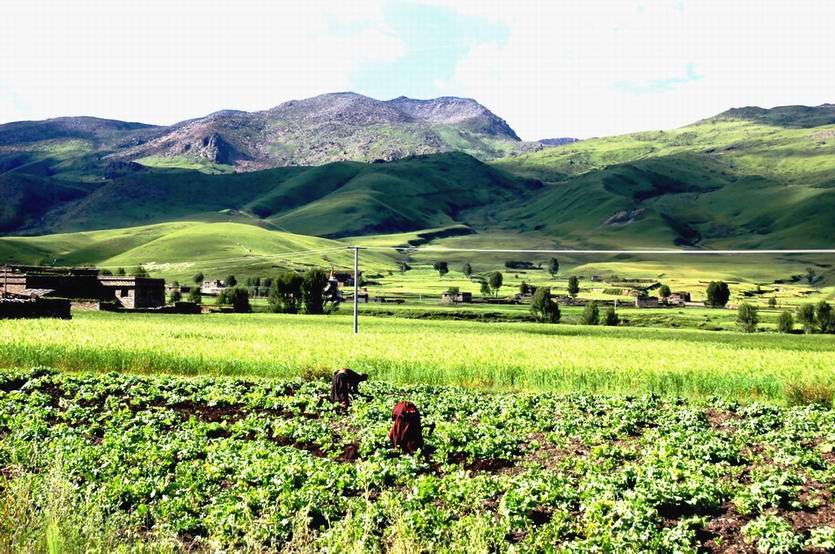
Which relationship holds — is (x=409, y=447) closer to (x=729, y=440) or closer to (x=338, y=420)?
(x=338, y=420)

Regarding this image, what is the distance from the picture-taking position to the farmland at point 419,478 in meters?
14.0

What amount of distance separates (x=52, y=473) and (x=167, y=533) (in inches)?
130

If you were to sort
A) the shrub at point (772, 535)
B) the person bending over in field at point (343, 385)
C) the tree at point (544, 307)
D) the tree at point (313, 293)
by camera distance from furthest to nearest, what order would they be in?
the tree at point (544, 307) < the tree at point (313, 293) < the person bending over in field at point (343, 385) < the shrub at point (772, 535)

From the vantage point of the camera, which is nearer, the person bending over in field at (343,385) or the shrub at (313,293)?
the person bending over in field at (343,385)

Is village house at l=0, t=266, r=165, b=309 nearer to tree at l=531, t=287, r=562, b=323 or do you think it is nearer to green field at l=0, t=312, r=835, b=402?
green field at l=0, t=312, r=835, b=402

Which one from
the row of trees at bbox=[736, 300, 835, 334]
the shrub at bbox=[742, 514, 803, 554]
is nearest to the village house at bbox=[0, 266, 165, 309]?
the row of trees at bbox=[736, 300, 835, 334]

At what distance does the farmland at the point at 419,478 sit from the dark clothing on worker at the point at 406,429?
45cm

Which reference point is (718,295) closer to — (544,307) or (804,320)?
(804,320)

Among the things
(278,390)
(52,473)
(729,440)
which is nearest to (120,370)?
(278,390)

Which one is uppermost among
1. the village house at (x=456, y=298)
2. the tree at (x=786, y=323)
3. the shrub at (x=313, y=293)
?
the shrub at (x=313, y=293)

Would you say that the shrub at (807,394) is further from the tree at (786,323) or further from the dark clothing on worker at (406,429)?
the tree at (786,323)

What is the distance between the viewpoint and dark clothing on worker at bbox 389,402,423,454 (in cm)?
1995

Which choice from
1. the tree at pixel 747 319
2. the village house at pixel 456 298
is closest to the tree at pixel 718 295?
the tree at pixel 747 319

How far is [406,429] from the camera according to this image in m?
20.0
